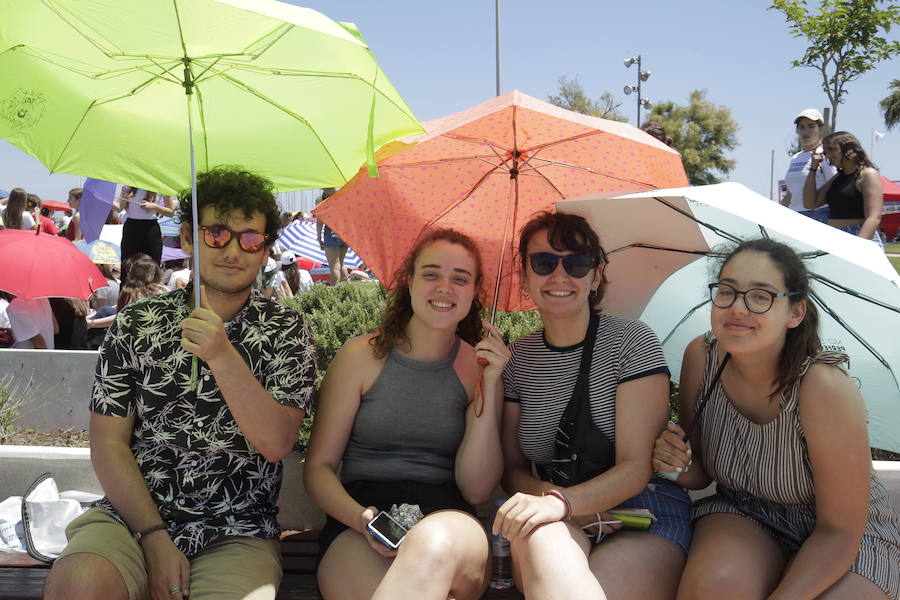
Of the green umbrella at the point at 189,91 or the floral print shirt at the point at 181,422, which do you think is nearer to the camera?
the green umbrella at the point at 189,91

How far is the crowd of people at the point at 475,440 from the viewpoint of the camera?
257 cm

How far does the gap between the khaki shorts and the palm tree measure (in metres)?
66.8

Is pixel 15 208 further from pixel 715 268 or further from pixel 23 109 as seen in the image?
pixel 715 268

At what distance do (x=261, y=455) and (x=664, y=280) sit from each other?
1.89m

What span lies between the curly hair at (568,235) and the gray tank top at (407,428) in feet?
2.05

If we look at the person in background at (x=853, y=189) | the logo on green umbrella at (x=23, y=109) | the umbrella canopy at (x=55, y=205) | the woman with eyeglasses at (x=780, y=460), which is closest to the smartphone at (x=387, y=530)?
the woman with eyeglasses at (x=780, y=460)

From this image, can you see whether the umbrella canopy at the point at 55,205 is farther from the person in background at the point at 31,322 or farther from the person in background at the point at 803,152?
the person in background at the point at 803,152

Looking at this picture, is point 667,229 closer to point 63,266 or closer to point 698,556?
point 698,556

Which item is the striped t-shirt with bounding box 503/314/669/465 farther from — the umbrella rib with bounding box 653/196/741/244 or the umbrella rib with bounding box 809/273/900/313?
the umbrella rib with bounding box 809/273/900/313

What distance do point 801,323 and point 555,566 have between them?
47.4 inches

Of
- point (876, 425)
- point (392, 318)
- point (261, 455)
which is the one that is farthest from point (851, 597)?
point (261, 455)

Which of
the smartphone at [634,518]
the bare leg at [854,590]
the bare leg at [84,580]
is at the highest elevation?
the smartphone at [634,518]

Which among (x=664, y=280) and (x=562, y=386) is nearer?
(x=562, y=386)

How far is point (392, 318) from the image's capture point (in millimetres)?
3219
